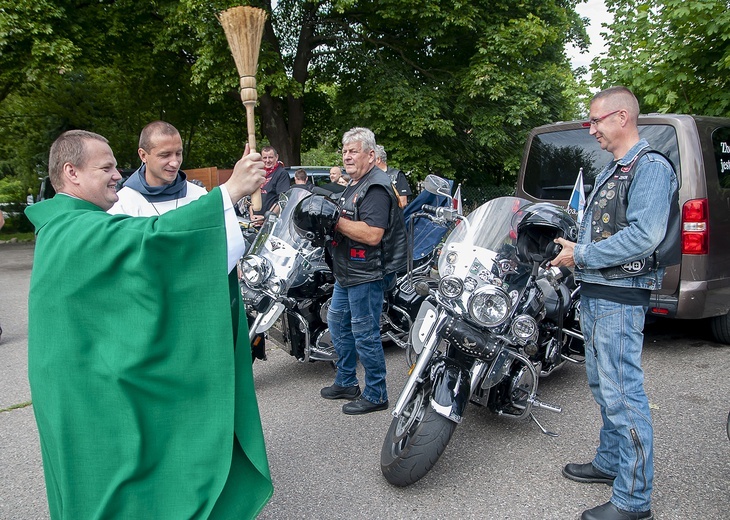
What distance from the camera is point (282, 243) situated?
4.10m

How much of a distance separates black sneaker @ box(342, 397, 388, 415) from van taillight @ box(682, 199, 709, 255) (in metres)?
2.81

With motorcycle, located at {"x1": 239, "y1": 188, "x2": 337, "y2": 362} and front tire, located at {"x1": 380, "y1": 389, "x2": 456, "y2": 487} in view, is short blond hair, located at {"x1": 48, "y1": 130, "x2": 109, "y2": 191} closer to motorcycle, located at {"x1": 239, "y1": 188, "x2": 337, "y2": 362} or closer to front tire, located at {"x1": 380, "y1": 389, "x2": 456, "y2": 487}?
front tire, located at {"x1": 380, "y1": 389, "x2": 456, "y2": 487}

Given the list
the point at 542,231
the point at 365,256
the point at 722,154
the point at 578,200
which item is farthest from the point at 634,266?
the point at 722,154

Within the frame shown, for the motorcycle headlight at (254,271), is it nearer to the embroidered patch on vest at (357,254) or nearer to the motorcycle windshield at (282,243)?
the motorcycle windshield at (282,243)

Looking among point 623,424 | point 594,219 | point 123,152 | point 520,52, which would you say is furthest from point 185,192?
point 123,152

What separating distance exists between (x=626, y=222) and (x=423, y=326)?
111 centimetres

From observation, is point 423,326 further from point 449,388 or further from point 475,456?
point 475,456

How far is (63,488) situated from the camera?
71.1 inches

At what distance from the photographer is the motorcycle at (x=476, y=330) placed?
286 cm

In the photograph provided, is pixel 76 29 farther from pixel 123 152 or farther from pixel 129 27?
pixel 123 152

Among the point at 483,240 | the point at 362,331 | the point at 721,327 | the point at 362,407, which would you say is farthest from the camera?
the point at 721,327

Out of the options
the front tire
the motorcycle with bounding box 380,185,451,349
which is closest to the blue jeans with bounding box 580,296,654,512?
the front tire

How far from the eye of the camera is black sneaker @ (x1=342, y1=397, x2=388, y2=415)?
3.90m

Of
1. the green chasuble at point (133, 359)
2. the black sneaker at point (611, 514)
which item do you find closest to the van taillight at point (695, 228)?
the black sneaker at point (611, 514)
